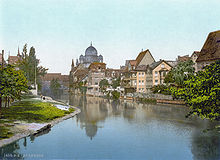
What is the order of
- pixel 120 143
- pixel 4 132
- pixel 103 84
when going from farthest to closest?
pixel 103 84 → pixel 4 132 → pixel 120 143

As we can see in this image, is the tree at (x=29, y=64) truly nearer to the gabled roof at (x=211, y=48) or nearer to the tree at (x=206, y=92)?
the gabled roof at (x=211, y=48)

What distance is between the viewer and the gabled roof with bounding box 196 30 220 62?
194 ft

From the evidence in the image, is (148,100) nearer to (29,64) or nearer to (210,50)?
(210,50)

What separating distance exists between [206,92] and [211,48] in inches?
1717

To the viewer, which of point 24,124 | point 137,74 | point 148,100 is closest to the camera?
point 24,124

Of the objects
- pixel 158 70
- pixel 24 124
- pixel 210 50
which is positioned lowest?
pixel 24 124

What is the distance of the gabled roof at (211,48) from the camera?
2323 inches

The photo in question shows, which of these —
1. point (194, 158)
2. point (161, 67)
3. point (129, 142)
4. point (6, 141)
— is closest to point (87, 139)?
point (129, 142)

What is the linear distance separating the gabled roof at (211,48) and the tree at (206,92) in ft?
126

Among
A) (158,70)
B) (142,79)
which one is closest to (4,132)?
(158,70)

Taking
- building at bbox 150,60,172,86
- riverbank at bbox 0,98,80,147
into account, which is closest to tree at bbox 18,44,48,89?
building at bbox 150,60,172,86

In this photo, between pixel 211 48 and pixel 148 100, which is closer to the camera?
pixel 211 48

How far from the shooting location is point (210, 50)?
6122 cm

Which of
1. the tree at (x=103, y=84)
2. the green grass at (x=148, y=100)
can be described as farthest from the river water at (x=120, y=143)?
the tree at (x=103, y=84)
